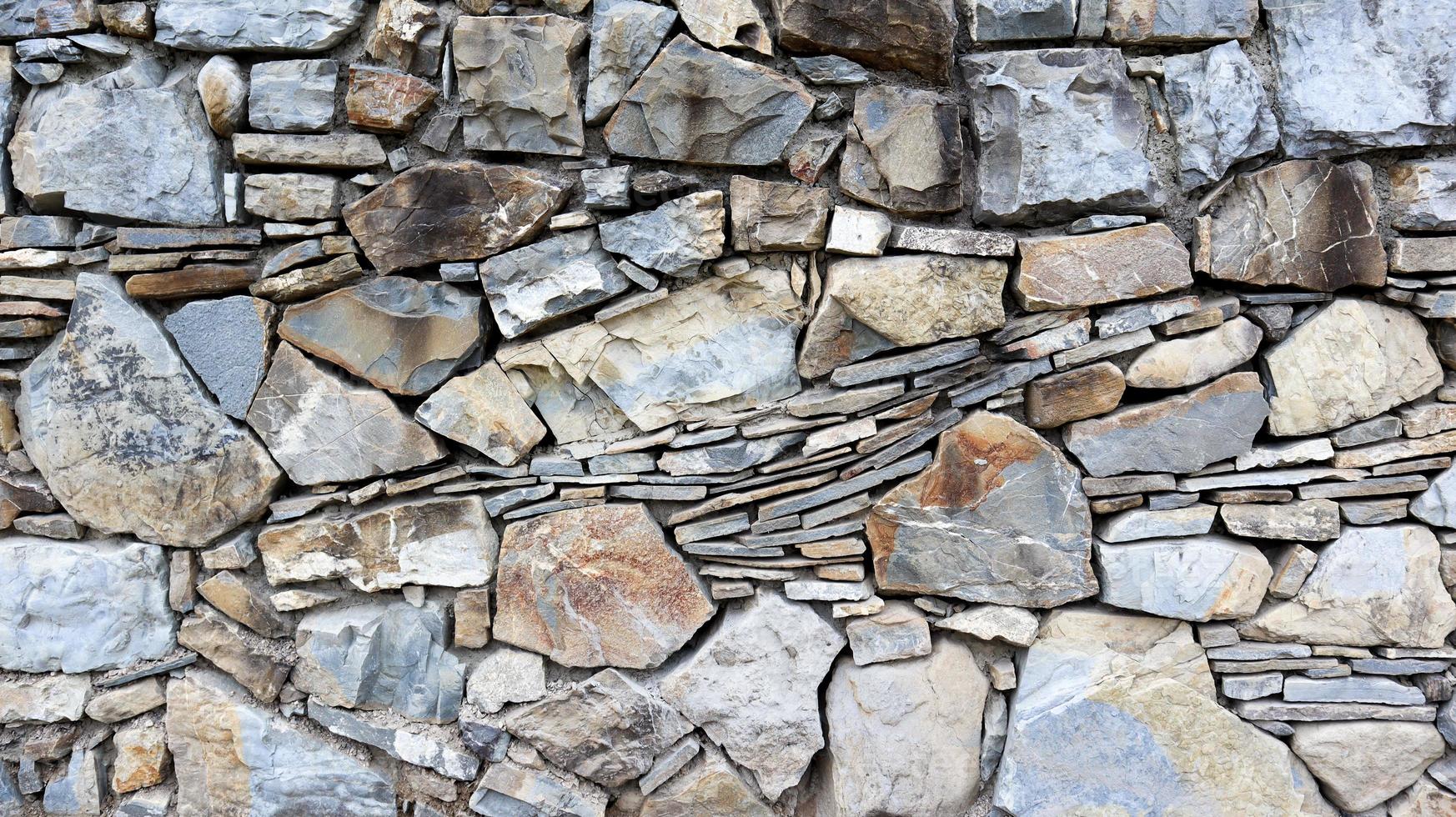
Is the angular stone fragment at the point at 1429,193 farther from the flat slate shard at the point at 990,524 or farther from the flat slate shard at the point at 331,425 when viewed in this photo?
the flat slate shard at the point at 331,425

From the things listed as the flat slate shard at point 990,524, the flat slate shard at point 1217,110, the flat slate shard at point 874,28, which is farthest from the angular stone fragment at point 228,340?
the flat slate shard at point 1217,110

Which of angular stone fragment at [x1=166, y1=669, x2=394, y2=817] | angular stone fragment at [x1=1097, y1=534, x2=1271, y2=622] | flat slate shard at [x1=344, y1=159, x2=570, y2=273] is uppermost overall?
flat slate shard at [x1=344, y1=159, x2=570, y2=273]

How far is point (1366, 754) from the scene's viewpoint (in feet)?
6.97

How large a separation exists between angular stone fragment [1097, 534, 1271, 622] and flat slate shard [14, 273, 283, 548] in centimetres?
221

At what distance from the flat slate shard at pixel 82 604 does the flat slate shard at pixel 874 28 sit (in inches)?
84.9

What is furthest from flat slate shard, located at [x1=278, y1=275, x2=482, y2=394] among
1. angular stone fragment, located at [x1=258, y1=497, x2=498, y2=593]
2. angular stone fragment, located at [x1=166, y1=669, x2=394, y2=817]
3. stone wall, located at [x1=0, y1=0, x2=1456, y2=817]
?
angular stone fragment, located at [x1=166, y1=669, x2=394, y2=817]

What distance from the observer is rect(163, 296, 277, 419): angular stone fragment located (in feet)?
6.96

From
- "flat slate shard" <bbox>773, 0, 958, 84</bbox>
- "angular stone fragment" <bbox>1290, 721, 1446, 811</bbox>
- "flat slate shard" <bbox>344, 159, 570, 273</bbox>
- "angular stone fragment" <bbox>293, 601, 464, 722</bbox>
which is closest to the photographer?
A: "flat slate shard" <bbox>773, 0, 958, 84</bbox>

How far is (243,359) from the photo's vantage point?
214 centimetres

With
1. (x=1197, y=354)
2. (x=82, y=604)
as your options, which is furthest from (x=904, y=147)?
(x=82, y=604)

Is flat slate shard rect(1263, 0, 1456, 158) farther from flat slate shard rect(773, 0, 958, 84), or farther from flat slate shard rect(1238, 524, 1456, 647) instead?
flat slate shard rect(1238, 524, 1456, 647)

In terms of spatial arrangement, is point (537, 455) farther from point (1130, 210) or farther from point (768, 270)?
point (1130, 210)

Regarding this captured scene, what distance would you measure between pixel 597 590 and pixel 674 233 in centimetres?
94

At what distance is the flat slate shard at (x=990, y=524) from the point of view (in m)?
2.08
